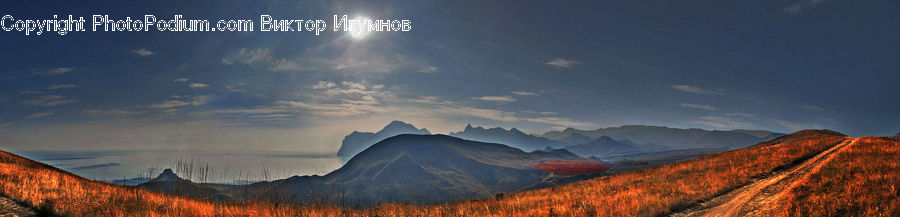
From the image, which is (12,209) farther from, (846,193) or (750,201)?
(846,193)

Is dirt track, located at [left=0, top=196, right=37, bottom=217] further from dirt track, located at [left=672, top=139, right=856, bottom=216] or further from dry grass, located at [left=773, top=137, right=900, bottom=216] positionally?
dry grass, located at [left=773, top=137, right=900, bottom=216]

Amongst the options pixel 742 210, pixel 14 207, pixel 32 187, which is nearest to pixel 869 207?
pixel 742 210

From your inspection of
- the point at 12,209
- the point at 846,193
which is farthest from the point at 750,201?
the point at 12,209

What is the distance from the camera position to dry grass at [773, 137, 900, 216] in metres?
7.94

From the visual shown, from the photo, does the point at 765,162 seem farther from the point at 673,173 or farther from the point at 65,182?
the point at 65,182

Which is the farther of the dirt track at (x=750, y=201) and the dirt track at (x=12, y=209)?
the dirt track at (x=12, y=209)

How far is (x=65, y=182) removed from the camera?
1409 centimetres

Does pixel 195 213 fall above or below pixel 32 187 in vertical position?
below

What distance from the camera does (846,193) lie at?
28.9 feet

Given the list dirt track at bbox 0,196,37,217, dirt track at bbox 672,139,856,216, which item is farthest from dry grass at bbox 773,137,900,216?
dirt track at bbox 0,196,37,217

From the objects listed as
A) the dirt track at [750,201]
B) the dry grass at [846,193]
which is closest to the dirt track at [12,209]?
the dirt track at [750,201]

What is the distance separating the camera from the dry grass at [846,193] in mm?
7938

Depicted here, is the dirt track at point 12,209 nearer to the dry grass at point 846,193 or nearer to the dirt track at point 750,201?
the dirt track at point 750,201

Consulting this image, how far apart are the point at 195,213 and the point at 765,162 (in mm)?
28530
